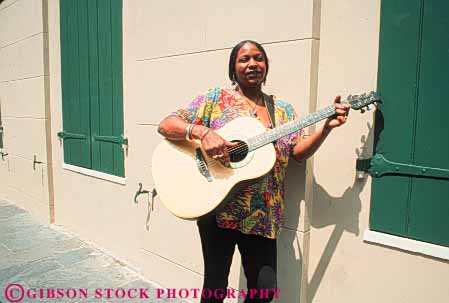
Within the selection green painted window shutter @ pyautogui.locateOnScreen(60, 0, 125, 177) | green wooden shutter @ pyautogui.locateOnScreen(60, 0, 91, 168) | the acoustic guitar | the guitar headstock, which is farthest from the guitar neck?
green wooden shutter @ pyautogui.locateOnScreen(60, 0, 91, 168)

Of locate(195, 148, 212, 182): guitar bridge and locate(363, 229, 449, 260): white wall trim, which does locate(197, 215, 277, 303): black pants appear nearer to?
locate(195, 148, 212, 182): guitar bridge

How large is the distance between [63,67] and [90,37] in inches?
30.1

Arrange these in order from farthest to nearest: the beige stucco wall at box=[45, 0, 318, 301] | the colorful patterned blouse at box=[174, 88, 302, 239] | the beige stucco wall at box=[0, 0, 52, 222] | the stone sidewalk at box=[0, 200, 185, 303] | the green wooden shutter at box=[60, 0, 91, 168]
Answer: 1. the beige stucco wall at box=[0, 0, 52, 222]
2. the green wooden shutter at box=[60, 0, 91, 168]
3. the stone sidewalk at box=[0, 200, 185, 303]
4. the beige stucco wall at box=[45, 0, 318, 301]
5. the colorful patterned blouse at box=[174, 88, 302, 239]

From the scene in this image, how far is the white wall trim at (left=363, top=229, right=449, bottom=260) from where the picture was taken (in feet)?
5.55

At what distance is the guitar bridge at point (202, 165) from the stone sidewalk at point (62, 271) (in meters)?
1.51

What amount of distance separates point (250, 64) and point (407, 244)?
1.23 metres

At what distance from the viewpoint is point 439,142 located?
5.50ft

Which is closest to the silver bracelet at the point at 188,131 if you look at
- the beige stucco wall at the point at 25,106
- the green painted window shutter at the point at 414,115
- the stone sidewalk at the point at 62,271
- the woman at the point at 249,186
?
the woman at the point at 249,186

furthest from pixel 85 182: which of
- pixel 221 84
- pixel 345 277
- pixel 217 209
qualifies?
pixel 345 277

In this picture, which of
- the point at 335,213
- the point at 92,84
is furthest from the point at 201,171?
the point at 92,84

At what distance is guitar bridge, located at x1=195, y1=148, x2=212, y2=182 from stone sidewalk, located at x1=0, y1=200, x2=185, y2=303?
4.96 ft

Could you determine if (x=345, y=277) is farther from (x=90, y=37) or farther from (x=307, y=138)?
(x=90, y=37)

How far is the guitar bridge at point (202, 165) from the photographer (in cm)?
177

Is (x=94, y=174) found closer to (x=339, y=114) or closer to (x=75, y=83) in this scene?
(x=75, y=83)
